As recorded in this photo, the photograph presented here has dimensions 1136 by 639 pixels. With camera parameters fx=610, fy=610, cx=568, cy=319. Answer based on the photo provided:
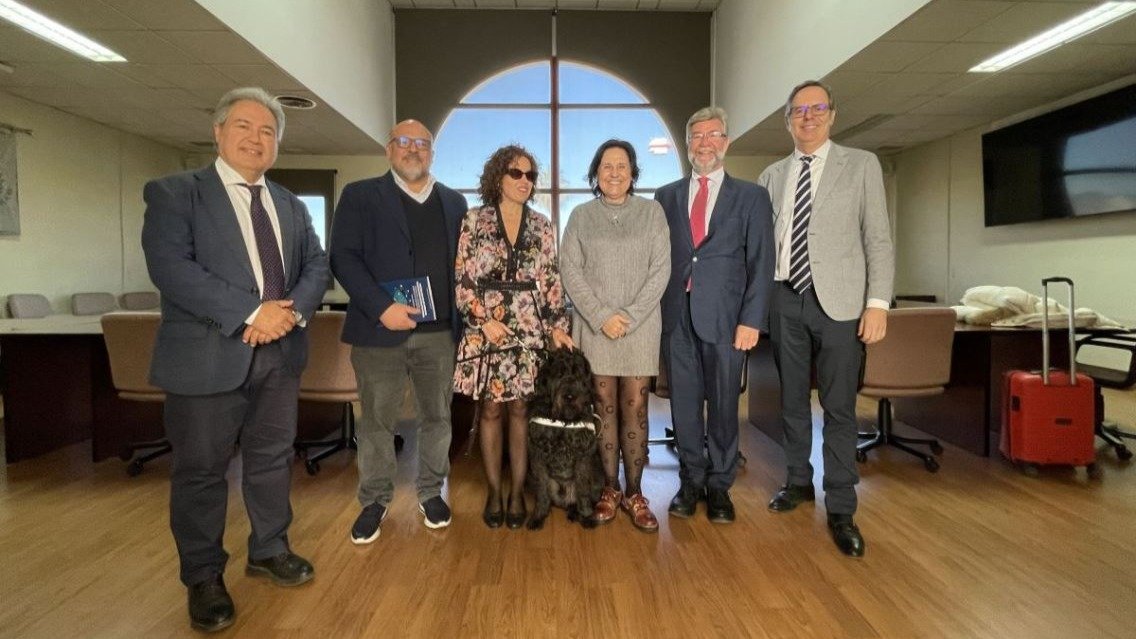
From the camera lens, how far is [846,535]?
2369mm

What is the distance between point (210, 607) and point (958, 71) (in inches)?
265

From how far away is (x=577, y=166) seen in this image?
9188 millimetres

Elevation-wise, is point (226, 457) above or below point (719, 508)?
above

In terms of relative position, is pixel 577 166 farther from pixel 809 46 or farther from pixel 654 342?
pixel 654 342

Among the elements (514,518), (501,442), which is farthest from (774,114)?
(514,518)

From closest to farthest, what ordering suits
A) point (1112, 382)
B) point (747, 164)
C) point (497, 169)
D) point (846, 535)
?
point (846, 535) < point (497, 169) < point (1112, 382) < point (747, 164)

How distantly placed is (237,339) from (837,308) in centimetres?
216

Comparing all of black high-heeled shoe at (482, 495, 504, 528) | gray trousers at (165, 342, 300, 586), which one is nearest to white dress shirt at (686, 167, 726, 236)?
black high-heeled shoe at (482, 495, 504, 528)

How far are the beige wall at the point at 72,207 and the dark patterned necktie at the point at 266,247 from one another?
19.8ft

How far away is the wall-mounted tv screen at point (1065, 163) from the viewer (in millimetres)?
5605

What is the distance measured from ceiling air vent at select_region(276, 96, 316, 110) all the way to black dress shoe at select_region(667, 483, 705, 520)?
589cm

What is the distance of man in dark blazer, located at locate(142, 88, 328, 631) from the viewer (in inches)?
71.9

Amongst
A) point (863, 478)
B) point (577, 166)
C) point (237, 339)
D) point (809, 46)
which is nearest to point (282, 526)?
point (237, 339)

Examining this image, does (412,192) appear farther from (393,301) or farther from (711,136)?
(711,136)
